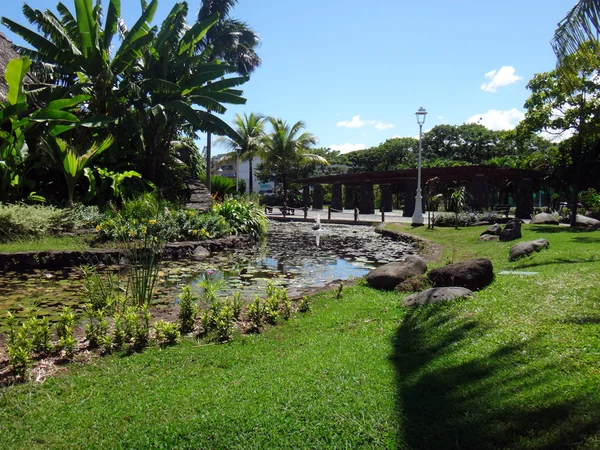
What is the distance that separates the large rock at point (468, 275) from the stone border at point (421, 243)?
12.6 ft

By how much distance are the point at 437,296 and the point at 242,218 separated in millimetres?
10861

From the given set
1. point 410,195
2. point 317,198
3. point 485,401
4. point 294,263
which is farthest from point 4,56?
point 317,198

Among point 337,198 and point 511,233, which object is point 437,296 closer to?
point 511,233

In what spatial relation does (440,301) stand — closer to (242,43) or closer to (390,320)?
(390,320)

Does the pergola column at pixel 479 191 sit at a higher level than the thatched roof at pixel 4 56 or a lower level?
lower

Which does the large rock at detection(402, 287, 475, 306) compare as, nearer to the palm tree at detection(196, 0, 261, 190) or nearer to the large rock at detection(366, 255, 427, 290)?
the large rock at detection(366, 255, 427, 290)

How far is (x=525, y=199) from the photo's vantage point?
27172mm

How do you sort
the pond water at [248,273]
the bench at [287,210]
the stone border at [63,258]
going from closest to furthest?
the pond water at [248,273]
the stone border at [63,258]
the bench at [287,210]

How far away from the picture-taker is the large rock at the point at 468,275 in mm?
6152

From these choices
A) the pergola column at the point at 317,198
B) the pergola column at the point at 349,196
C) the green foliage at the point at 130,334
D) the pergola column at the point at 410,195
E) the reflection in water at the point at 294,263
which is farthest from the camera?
the pergola column at the point at 349,196

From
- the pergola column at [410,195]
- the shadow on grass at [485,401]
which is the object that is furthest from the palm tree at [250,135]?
the shadow on grass at [485,401]

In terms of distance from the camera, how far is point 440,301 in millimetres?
5246

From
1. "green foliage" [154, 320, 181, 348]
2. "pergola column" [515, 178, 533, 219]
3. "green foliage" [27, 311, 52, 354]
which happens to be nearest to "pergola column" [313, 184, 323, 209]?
"pergola column" [515, 178, 533, 219]

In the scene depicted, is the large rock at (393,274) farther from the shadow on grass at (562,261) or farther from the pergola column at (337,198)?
the pergola column at (337,198)
